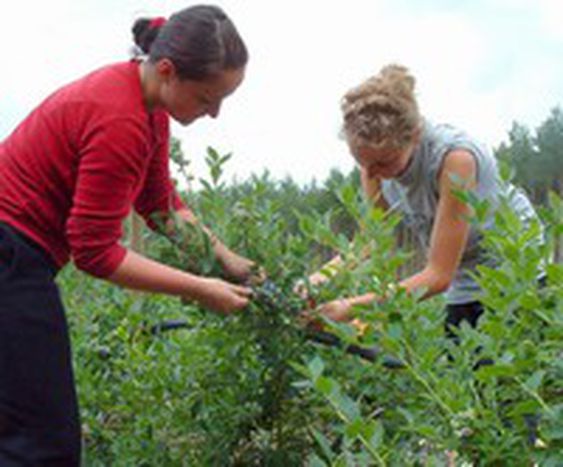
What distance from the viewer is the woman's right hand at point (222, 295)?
1.84 meters

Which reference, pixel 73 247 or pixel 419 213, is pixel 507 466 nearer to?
pixel 73 247

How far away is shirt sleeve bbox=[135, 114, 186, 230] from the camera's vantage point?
2363mm

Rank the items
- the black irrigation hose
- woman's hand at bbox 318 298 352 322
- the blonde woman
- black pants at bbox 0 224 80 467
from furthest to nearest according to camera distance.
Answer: the blonde woman < black pants at bbox 0 224 80 467 < woman's hand at bbox 318 298 352 322 < the black irrigation hose

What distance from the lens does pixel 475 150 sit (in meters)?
2.60

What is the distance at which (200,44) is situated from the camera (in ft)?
6.95

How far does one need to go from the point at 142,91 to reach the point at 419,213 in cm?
105

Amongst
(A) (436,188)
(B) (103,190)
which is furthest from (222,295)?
(A) (436,188)

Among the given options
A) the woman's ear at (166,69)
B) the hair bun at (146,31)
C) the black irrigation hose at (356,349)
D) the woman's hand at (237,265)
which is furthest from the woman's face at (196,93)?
the black irrigation hose at (356,349)

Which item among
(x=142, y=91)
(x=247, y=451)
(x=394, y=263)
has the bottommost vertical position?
(x=247, y=451)

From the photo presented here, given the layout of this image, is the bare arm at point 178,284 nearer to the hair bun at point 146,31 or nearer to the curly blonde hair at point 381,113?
the hair bun at point 146,31

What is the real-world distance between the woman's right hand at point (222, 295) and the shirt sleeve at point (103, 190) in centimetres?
31

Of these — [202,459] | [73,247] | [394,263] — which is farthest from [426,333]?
[73,247]

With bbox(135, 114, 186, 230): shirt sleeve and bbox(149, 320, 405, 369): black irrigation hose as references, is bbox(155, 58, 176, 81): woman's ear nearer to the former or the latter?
bbox(135, 114, 186, 230): shirt sleeve

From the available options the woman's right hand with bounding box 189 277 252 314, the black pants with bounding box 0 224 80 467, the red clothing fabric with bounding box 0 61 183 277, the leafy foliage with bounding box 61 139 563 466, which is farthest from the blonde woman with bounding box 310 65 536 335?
the black pants with bounding box 0 224 80 467
